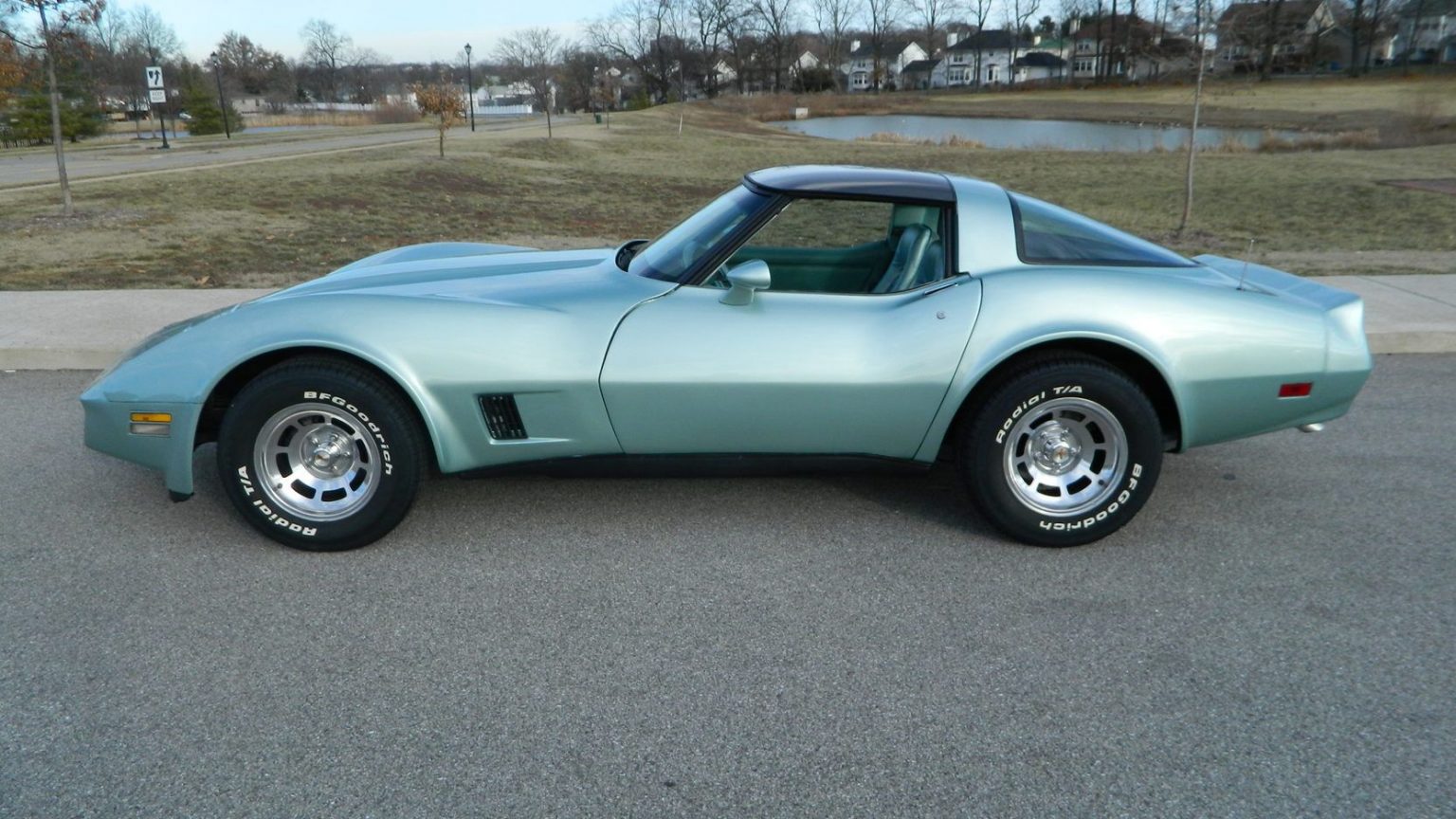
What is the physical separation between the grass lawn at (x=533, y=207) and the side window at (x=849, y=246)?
6.42 m

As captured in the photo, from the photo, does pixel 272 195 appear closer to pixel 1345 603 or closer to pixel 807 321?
pixel 807 321

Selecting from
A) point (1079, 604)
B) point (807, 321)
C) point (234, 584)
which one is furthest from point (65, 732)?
point (1079, 604)

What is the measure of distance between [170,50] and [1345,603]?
91.3m

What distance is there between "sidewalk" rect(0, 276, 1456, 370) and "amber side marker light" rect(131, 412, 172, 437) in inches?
126

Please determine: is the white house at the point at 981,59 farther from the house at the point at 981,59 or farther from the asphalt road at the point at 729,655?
the asphalt road at the point at 729,655

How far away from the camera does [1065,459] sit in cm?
403

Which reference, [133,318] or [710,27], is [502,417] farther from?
[710,27]

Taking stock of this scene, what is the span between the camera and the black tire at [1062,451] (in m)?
3.88

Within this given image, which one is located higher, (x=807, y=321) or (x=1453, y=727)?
(x=807, y=321)

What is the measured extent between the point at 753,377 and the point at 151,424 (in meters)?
2.16

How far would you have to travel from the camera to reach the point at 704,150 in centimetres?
3378

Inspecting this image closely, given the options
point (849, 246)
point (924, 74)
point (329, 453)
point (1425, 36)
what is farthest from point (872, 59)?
point (329, 453)

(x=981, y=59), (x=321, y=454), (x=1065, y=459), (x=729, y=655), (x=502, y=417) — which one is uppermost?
(x=981, y=59)

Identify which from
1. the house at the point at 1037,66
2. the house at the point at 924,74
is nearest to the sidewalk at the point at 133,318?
the house at the point at 1037,66
